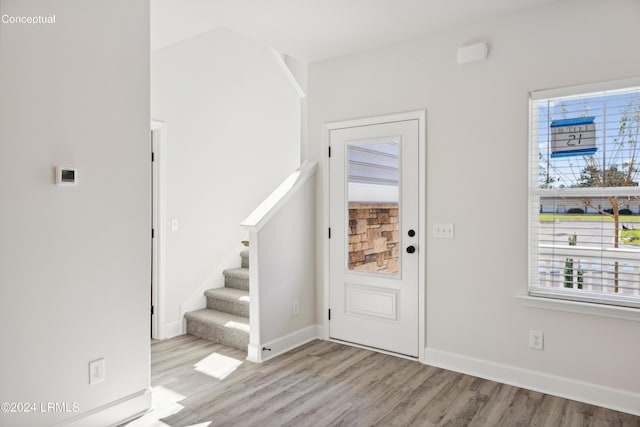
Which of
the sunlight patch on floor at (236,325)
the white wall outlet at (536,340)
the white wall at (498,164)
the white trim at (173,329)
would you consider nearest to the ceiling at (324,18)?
the white wall at (498,164)

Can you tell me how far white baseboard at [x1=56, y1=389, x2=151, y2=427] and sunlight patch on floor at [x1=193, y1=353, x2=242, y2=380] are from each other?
0.64 meters

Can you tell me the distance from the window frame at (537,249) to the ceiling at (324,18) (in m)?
0.64

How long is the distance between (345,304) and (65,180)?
8.13 feet

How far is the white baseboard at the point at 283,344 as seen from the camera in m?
3.40

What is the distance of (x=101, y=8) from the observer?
231 cm

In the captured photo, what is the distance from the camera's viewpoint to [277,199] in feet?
11.9

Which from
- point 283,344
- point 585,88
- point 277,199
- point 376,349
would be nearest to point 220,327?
point 283,344

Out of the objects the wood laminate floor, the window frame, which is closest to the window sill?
the window frame

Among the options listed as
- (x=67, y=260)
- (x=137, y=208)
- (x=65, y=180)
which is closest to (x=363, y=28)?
(x=137, y=208)

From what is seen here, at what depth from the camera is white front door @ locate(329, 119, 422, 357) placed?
135 inches

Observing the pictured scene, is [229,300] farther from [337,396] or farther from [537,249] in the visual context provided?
[537,249]

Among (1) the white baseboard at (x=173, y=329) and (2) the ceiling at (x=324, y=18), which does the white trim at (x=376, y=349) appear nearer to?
(1) the white baseboard at (x=173, y=329)

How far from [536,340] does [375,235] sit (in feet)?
4.67

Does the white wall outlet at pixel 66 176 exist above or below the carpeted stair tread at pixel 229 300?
above
